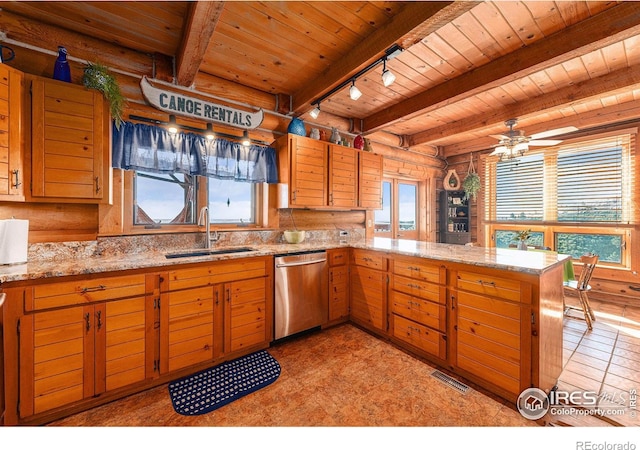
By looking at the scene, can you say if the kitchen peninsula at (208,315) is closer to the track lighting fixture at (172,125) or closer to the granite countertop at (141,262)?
the granite countertop at (141,262)

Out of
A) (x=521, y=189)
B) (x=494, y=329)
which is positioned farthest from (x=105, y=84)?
(x=521, y=189)

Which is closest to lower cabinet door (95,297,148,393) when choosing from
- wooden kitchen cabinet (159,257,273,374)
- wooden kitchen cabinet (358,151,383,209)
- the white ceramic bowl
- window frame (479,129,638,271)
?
wooden kitchen cabinet (159,257,273,374)

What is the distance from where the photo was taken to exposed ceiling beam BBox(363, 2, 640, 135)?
1.88 meters

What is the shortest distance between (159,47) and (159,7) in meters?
0.59

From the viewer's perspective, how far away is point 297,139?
10.4ft

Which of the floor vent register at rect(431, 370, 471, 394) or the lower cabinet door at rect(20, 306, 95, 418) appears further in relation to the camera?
the floor vent register at rect(431, 370, 471, 394)

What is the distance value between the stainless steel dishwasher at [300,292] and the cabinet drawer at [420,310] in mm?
781

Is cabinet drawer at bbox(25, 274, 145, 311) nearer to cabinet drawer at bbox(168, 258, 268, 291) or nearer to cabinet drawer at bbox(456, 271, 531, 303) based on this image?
cabinet drawer at bbox(168, 258, 268, 291)

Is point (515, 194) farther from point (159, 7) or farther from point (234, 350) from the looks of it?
point (159, 7)

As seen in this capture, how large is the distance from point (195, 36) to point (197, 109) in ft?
2.75

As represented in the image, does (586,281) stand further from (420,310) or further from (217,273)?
(217,273)

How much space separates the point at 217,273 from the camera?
229 cm

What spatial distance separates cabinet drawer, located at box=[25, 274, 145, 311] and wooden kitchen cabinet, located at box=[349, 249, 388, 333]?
6.89ft

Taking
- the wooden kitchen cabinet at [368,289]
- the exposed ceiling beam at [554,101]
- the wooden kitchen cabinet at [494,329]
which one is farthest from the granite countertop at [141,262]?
the exposed ceiling beam at [554,101]
